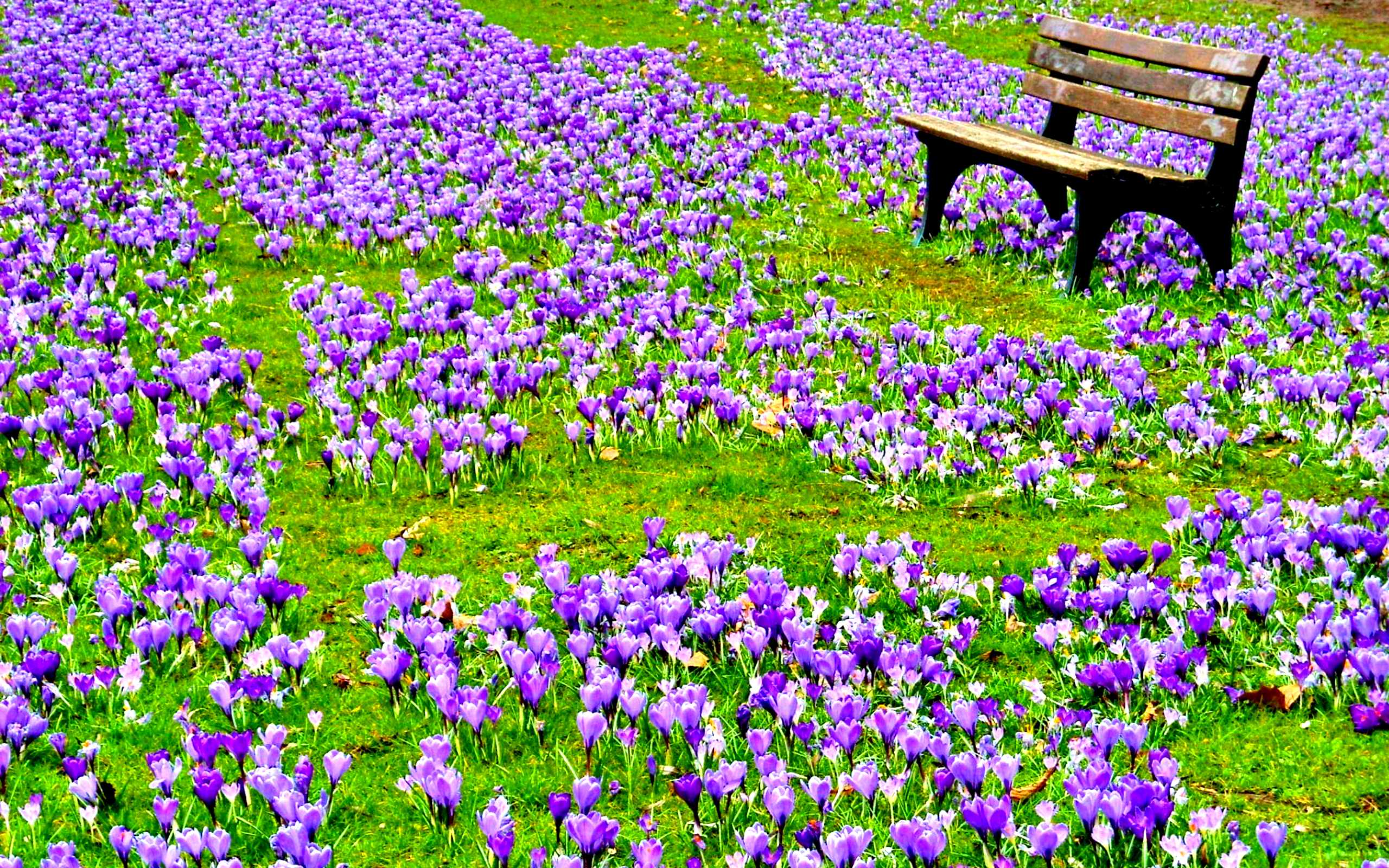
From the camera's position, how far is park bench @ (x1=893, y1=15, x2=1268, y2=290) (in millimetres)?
8508

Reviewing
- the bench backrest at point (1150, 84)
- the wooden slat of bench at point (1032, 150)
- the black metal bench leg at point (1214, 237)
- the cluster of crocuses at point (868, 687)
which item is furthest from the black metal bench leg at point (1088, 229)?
the cluster of crocuses at point (868, 687)

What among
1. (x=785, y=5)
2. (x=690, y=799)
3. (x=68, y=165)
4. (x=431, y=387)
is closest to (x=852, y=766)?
(x=690, y=799)

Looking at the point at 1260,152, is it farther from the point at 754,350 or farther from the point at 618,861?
the point at 618,861

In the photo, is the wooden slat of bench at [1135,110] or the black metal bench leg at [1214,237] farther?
the wooden slat of bench at [1135,110]

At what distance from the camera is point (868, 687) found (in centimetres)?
439

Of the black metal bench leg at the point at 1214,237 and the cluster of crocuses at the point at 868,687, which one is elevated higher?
the black metal bench leg at the point at 1214,237

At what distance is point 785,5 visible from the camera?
20.8m

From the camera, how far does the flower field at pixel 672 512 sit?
151 inches

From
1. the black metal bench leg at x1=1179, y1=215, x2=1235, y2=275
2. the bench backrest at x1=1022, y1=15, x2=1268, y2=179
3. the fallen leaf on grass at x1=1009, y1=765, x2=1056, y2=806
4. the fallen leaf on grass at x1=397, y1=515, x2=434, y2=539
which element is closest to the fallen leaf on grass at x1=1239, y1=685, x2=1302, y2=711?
the fallen leaf on grass at x1=1009, y1=765, x2=1056, y2=806

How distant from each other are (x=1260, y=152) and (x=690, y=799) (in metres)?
10.5

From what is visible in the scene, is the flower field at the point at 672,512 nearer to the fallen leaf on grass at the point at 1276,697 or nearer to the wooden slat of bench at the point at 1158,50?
the fallen leaf on grass at the point at 1276,697

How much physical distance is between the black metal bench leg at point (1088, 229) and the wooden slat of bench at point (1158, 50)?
1347mm

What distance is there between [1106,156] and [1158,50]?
0.82 m

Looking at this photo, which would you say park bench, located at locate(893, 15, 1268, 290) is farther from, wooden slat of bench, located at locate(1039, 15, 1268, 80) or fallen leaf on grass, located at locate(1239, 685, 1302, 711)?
fallen leaf on grass, located at locate(1239, 685, 1302, 711)
